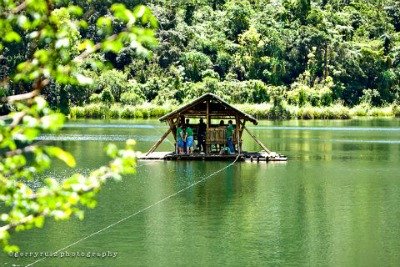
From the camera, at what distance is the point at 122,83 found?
74375 millimetres

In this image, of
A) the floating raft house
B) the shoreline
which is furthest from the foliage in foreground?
the shoreline

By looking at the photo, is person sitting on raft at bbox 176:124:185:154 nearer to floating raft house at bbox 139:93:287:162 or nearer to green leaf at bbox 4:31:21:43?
floating raft house at bbox 139:93:287:162

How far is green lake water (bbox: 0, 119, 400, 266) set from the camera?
13.1 metres

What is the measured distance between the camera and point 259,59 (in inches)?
3204

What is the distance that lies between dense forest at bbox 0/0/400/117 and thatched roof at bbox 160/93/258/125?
43183 millimetres

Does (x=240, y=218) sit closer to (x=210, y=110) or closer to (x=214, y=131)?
(x=214, y=131)

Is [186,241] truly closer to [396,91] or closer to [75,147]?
[75,147]

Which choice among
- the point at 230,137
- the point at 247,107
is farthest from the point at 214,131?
the point at 247,107

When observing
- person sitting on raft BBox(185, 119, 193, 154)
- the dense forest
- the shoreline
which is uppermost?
the dense forest

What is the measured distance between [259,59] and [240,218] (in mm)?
65452

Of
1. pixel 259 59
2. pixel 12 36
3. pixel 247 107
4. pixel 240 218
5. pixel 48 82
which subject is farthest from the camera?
pixel 259 59

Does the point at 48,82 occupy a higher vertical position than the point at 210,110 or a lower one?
lower

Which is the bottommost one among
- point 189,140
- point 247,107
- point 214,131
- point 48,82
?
point 189,140

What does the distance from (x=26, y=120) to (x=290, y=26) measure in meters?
82.1
